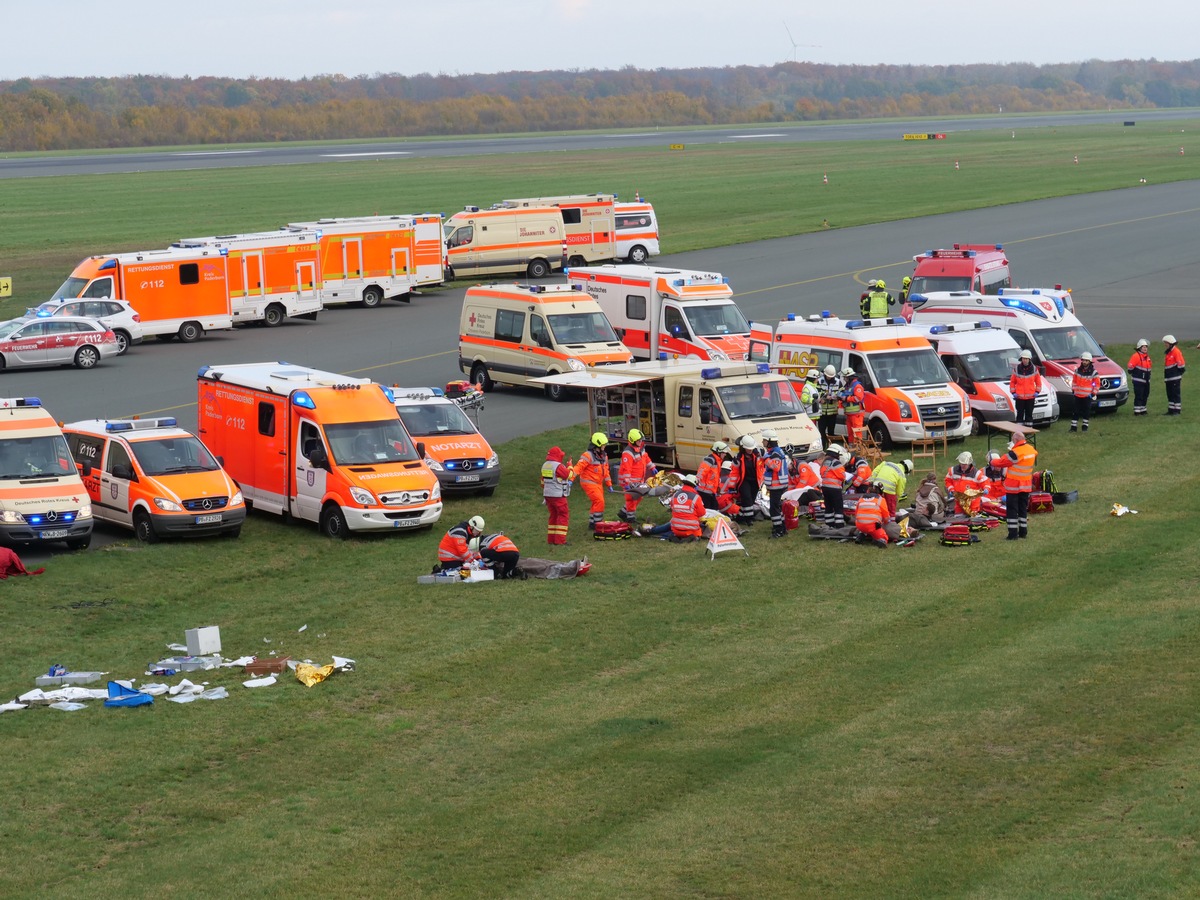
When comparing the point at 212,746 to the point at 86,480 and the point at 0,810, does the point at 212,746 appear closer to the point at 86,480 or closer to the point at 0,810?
the point at 0,810

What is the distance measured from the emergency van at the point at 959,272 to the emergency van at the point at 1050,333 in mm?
5095

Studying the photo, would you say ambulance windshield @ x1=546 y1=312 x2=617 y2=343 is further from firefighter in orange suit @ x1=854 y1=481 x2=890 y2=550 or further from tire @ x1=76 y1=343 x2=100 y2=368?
firefighter in orange suit @ x1=854 y1=481 x2=890 y2=550

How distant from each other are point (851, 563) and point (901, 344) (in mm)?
10775

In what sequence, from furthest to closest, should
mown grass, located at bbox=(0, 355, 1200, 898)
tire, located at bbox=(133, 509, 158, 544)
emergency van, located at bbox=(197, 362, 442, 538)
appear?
1. emergency van, located at bbox=(197, 362, 442, 538)
2. tire, located at bbox=(133, 509, 158, 544)
3. mown grass, located at bbox=(0, 355, 1200, 898)

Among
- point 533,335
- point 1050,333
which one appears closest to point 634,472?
point 533,335

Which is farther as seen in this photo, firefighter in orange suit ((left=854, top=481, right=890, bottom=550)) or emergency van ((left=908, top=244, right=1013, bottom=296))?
emergency van ((left=908, top=244, right=1013, bottom=296))

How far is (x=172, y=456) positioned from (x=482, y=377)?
1488 cm

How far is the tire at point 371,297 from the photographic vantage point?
5825cm

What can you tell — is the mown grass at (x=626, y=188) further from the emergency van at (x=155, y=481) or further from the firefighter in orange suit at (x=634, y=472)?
the firefighter in orange suit at (x=634, y=472)

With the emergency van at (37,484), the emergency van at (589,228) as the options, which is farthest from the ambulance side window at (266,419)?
the emergency van at (589,228)

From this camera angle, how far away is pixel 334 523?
93.2 ft

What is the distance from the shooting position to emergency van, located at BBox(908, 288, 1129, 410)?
3703cm

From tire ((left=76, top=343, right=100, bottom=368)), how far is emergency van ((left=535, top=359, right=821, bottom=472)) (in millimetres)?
19070

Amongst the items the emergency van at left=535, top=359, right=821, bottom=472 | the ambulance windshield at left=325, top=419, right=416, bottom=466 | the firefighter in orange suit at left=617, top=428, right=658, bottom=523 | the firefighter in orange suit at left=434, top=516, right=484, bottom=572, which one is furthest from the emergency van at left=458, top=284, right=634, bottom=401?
the firefighter in orange suit at left=434, top=516, right=484, bottom=572
